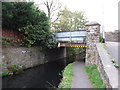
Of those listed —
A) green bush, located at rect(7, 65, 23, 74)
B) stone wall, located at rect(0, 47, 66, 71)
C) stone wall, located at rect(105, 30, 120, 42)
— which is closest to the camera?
green bush, located at rect(7, 65, 23, 74)

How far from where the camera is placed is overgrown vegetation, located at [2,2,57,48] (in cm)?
730

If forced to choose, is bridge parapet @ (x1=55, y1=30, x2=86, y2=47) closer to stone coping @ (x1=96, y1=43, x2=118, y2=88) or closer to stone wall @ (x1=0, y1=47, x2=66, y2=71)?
stone wall @ (x1=0, y1=47, x2=66, y2=71)

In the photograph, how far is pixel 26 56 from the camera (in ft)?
30.4

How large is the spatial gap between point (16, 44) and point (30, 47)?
1.33 meters

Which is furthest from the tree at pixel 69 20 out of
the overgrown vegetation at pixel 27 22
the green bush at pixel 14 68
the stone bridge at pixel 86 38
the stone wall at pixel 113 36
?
the green bush at pixel 14 68

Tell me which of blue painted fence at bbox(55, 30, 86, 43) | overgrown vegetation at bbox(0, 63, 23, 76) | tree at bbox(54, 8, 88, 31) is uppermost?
tree at bbox(54, 8, 88, 31)

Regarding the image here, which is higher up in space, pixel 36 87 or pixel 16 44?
pixel 16 44

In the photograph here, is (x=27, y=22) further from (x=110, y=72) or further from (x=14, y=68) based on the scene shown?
(x=110, y=72)

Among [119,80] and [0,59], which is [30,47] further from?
[119,80]

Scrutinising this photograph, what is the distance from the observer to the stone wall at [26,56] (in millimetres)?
7680

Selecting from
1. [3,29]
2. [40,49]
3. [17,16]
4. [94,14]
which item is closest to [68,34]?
[40,49]

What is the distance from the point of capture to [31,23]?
915 centimetres

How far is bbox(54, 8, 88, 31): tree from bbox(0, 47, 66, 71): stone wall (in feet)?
17.7

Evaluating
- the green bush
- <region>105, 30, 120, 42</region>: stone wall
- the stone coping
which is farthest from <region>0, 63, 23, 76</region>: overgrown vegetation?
<region>105, 30, 120, 42</region>: stone wall
